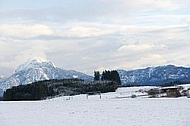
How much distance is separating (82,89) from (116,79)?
1810 centimetres

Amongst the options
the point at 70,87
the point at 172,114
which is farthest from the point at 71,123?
the point at 70,87

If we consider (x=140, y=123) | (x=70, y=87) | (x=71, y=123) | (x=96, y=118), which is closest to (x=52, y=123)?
(x=71, y=123)

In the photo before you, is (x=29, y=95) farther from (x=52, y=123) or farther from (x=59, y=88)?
(x=52, y=123)

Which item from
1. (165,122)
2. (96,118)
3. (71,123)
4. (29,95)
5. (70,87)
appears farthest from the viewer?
(70,87)

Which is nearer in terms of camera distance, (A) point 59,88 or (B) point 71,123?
(B) point 71,123

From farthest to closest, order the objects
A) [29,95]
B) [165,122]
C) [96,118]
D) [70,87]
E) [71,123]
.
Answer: [70,87]
[29,95]
[96,118]
[71,123]
[165,122]

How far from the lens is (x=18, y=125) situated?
28562 mm

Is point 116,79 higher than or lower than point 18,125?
higher

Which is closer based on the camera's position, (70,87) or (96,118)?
(96,118)

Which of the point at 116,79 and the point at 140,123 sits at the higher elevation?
the point at 116,79

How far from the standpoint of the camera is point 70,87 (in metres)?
136

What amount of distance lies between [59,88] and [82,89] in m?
Answer: 10.7

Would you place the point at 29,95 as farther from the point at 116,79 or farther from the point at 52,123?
the point at 52,123

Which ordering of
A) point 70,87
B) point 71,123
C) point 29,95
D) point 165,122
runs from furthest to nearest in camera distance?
1. point 70,87
2. point 29,95
3. point 71,123
4. point 165,122
